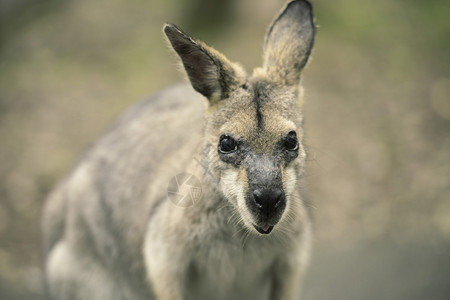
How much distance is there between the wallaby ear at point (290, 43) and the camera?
3.94m

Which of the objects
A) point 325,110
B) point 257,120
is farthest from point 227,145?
point 325,110

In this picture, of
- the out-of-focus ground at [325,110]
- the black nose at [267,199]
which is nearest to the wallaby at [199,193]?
the black nose at [267,199]

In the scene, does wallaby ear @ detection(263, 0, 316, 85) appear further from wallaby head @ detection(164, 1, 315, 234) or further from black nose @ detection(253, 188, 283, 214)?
black nose @ detection(253, 188, 283, 214)

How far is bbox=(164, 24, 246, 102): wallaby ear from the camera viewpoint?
3.45 metres

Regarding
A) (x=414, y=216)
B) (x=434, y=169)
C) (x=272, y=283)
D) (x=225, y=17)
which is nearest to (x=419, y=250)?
(x=414, y=216)

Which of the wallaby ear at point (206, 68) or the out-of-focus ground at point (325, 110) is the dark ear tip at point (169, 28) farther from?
the out-of-focus ground at point (325, 110)

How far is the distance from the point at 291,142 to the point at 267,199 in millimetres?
438

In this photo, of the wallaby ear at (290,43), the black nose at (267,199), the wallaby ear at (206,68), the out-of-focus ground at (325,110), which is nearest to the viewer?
the black nose at (267,199)

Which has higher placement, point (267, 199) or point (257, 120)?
point (257, 120)

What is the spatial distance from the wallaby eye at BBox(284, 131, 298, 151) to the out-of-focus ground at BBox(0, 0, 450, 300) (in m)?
0.76

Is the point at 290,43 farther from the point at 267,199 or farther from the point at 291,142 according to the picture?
the point at 267,199

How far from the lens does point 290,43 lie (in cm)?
400

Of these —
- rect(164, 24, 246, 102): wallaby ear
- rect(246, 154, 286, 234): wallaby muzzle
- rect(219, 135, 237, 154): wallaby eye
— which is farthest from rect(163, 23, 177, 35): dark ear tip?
rect(246, 154, 286, 234): wallaby muzzle

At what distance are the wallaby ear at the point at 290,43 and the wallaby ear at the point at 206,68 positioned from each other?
270mm
